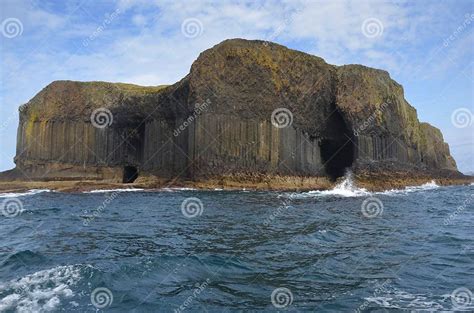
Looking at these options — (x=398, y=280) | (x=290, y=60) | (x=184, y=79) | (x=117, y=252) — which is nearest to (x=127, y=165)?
(x=184, y=79)

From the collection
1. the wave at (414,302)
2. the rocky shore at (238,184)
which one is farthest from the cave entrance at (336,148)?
the wave at (414,302)

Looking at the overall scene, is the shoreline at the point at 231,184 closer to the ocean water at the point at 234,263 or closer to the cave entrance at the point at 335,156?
the cave entrance at the point at 335,156

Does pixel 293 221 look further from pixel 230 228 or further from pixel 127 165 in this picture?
pixel 127 165

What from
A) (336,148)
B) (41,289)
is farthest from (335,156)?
(41,289)

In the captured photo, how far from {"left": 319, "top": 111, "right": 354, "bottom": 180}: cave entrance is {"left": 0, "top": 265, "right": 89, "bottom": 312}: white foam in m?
44.7

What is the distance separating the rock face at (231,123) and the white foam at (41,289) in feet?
109

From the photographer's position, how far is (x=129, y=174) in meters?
58.9

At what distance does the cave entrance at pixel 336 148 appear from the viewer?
5331 cm

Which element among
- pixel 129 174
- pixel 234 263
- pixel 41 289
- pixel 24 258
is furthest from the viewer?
pixel 129 174

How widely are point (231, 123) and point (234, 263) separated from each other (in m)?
34.1

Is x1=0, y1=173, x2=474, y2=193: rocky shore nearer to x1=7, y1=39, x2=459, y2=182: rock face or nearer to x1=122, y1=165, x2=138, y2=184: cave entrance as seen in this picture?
x1=7, y1=39, x2=459, y2=182: rock face

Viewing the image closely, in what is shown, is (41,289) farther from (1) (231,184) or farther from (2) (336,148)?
(2) (336,148)

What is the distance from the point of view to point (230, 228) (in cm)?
1870

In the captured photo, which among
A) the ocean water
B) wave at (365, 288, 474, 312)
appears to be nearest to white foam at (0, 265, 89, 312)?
the ocean water
